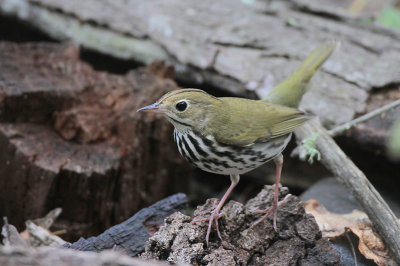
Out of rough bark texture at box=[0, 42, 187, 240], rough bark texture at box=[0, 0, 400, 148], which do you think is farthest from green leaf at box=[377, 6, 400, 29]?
rough bark texture at box=[0, 42, 187, 240]

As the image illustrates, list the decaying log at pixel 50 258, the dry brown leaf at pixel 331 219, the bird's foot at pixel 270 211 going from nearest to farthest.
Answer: the decaying log at pixel 50 258 → the bird's foot at pixel 270 211 → the dry brown leaf at pixel 331 219

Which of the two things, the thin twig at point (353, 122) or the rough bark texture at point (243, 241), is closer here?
the rough bark texture at point (243, 241)

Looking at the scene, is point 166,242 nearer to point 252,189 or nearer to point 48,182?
point 48,182

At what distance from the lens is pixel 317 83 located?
4.25m

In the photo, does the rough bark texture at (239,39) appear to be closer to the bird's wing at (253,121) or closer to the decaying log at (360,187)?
the decaying log at (360,187)

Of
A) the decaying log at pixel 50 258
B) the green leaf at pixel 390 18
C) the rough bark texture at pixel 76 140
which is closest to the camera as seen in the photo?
the decaying log at pixel 50 258

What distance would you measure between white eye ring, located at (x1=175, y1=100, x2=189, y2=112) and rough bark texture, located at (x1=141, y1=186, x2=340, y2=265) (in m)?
0.60

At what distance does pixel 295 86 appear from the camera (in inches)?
140

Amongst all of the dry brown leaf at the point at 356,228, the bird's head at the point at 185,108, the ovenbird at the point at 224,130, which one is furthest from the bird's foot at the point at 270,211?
the bird's head at the point at 185,108

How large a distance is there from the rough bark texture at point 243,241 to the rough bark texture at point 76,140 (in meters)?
1.28

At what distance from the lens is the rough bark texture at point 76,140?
366cm

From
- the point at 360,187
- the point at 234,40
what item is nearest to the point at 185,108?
the point at 360,187

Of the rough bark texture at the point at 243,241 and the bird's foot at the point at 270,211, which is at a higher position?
the bird's foot at the point at 270,211

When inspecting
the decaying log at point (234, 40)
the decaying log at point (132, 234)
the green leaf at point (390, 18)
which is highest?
the green leaf at point (390, 18)
